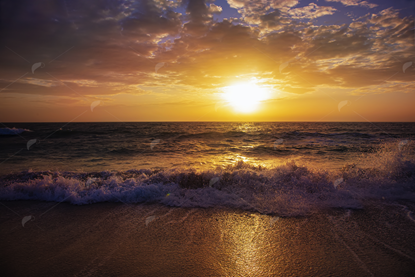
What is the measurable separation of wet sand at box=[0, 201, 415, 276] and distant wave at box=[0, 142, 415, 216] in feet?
1.49

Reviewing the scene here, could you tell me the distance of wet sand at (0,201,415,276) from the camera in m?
2.80

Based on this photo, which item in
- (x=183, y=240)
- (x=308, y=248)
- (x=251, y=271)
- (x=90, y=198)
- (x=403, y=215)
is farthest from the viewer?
(x=90, y=198)

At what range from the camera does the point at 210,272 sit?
2742 millimetres

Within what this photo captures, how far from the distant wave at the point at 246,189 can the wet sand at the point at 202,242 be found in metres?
0.45

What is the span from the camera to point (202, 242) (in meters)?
3.42

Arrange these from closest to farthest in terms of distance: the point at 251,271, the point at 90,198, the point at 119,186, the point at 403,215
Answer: the point at 251,271, the point at 403,215, the point at 90,198, the point at 119,186

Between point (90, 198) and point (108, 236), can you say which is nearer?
point (108, 236)

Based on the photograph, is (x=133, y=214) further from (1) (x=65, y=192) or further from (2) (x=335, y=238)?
(2) (x=335, y=238)

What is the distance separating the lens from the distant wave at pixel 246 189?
16.4 ft

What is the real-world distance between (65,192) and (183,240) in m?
3.94

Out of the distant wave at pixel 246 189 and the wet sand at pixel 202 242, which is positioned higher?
the distant wave at pixel 246 189

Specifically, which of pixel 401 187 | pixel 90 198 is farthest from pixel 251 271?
pixel 401 187

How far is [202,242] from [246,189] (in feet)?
8.77

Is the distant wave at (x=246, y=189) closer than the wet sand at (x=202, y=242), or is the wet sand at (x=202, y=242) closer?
the wet sand at (x=202, y=242)
